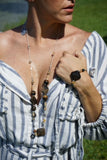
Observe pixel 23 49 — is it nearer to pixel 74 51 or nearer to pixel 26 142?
pixel 74 51

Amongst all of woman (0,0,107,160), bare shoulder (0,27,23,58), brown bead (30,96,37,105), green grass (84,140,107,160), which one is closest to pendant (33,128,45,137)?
woman (0,0,107,160)

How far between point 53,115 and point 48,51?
0.31 meters

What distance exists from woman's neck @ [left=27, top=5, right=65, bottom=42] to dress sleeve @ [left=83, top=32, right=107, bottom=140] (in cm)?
16

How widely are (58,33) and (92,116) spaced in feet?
1.38

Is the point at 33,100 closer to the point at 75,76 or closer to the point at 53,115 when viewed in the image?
the point at 53,115

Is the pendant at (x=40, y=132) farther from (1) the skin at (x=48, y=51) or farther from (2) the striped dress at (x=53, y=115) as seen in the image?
(1) the skin at (x=48, y=51)

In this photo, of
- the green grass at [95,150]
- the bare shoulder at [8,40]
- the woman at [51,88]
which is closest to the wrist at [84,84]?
the woman at [51,88]

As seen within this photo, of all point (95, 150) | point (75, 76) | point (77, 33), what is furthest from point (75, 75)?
point (95, 150)

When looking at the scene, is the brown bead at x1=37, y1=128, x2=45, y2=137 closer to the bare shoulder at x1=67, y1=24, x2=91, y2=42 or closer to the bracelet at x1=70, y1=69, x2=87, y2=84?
the bracelet at x1=70, y1=69, x2=87, y2=84

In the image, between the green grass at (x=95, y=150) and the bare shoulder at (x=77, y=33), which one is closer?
the bare shoulder at (x=77, y=33)

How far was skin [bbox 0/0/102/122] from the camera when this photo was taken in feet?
4.30

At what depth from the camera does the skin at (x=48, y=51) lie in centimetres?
131

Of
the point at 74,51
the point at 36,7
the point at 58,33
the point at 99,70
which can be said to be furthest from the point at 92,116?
the point at 36,7

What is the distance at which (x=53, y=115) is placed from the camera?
4.45 ft
